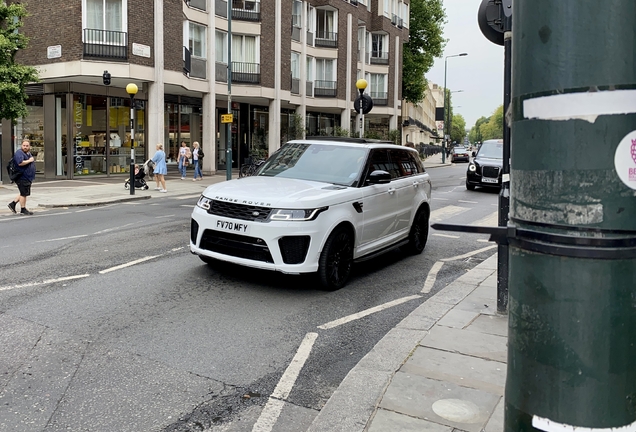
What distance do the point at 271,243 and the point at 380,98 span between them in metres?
45.2

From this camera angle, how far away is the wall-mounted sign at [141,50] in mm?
25333

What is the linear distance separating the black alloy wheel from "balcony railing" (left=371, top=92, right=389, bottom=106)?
41407 mm

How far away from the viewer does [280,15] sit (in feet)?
118

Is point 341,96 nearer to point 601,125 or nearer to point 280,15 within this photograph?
point 280,15

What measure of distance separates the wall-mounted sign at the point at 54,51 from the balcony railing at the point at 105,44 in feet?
4.13

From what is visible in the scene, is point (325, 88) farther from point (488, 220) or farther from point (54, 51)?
point (488, 220)

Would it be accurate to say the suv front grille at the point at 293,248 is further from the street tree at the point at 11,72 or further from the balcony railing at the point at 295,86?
the balcony railing at the point at 295,86

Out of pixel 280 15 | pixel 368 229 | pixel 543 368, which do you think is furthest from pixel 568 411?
pixel 280 15

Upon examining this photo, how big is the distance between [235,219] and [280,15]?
3158 cm

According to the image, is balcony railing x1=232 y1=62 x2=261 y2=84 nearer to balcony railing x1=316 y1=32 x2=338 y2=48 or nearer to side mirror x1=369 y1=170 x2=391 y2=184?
balcony railing x1=316 y1=32 x2=338 y2=48

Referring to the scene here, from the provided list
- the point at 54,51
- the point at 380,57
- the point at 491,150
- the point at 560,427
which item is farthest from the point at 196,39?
the point at 560,427

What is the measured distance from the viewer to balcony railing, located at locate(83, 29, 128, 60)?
24516mm

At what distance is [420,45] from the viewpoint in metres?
63.0

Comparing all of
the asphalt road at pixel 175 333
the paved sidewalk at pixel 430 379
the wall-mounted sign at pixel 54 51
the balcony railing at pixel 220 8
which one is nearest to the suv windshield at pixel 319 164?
the asphalt road at pixel 175 333
